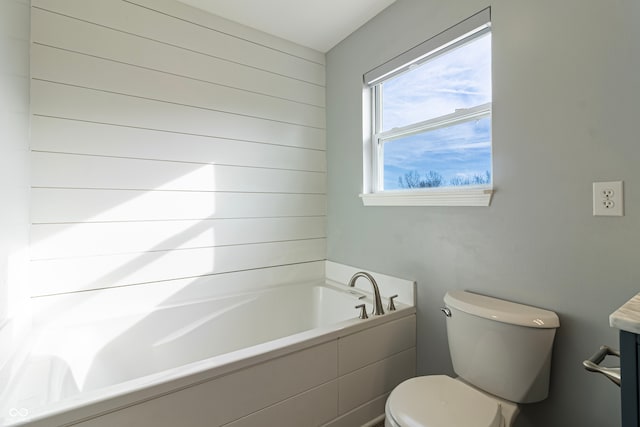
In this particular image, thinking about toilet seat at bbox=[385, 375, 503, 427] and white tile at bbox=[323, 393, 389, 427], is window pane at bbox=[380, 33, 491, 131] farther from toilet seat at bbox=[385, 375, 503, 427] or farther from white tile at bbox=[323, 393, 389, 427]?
white tile at bbox=[323, 393, 389, 427]

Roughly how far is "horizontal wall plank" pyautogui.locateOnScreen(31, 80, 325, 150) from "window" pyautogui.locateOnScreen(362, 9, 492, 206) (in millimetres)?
668

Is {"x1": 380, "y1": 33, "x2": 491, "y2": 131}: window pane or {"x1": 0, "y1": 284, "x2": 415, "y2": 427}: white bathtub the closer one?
{"x1": 0, "y1": 284, "x2": 415, "y2": 427}: white bathtub

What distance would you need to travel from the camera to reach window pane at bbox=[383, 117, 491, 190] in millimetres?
1597

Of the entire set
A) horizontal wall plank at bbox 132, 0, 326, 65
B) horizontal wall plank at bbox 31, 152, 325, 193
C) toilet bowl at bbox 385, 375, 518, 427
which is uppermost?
horizontal wall plank at bbox 132, 0, 326, 65

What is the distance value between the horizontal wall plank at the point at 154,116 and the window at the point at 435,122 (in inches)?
26.3

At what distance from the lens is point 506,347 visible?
125cm

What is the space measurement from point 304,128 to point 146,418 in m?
2.05

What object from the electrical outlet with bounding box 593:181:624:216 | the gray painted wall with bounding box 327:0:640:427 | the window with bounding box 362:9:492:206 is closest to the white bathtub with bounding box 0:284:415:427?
the gray painted wall with bounding box 327:0:640:427

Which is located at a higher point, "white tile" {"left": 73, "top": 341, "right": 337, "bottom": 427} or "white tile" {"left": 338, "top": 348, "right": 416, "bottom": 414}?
"white tile" {"left": 73, "top": 341, "right": 337, "bottom": 427}

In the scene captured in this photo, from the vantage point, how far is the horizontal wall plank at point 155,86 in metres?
1.62

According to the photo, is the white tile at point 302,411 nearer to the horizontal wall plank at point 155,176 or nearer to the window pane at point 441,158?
the window pane at point 441,158

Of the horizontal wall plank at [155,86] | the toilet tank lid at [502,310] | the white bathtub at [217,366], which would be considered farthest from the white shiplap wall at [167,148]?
the toilet tank lid at [502,310]

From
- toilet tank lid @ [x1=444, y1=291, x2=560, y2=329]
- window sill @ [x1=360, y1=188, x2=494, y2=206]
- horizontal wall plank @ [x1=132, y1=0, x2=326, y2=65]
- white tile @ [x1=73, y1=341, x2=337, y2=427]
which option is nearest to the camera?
white tile @ [x1=73, y1=341, x2=337, y2=427]

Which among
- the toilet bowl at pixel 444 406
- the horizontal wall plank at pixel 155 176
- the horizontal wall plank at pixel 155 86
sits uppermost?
the horizontal wall plank at pixel 155 86
